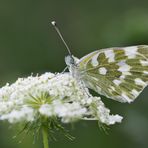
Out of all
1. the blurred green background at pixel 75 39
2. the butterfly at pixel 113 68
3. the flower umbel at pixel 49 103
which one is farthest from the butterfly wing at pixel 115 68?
the blurred green background at pixel 75 39

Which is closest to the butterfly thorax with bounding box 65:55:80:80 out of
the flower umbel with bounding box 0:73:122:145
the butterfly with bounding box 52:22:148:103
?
the butterfly with bounding box 52:22:148:103

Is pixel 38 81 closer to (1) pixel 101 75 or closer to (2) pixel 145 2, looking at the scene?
(1) pixel 101 75

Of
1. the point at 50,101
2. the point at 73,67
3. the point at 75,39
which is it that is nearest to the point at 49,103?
the point at 50,101

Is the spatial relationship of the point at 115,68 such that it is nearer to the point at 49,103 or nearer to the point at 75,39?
the point at 49,103

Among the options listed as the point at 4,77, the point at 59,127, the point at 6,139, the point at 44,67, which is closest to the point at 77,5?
the point at 44,67

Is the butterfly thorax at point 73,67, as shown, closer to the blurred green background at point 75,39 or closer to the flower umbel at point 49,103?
the flower umbel at point 49,103

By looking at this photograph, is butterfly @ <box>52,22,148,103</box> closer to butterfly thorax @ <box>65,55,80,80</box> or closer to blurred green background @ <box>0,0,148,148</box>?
butterfly thorax @ <box>65,55,80,80</box>
